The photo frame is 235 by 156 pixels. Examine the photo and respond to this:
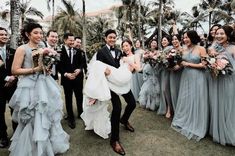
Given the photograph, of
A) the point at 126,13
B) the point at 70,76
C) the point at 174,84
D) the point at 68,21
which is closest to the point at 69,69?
the point at 70,76

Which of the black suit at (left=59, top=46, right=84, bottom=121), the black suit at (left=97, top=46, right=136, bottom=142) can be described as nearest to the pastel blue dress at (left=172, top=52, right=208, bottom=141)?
the black suit at (left=97, top=46, right=136, bottom=142)

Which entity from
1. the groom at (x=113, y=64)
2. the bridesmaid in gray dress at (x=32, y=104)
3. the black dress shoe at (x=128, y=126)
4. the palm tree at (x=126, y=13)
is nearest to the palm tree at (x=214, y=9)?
the palm tree at (x=126, y=13)

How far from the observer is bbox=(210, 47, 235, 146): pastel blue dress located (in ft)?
17.9

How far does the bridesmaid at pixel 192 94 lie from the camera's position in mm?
5938

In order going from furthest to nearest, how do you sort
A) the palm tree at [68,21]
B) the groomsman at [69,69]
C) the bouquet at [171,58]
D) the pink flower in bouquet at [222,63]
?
the palm tree at [68,21] < the groomsman at [69,69] < the bouquet at [171,58] < the pink flower in bouquet at [222,63]

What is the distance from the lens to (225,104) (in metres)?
5.54

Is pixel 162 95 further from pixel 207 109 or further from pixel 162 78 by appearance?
pixel 207 109

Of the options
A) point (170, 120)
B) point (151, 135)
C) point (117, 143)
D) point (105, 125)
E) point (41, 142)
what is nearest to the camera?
point (41, 142)

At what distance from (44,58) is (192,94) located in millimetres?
3206

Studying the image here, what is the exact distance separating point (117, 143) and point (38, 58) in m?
2.06

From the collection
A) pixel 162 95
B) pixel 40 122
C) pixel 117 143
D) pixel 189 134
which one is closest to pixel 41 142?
pixel 40 122

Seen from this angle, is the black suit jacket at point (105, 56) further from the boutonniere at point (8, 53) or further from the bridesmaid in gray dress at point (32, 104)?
the boutonniere at point (8, 53)

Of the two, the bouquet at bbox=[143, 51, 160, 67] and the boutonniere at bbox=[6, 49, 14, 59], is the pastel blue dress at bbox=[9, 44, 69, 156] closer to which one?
the boutonniere at bbox=[6, 49, 14, 59]

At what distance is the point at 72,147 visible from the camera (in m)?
5.40
